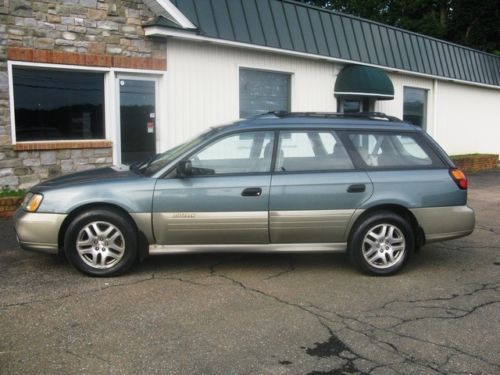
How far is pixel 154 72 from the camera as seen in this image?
10.1m

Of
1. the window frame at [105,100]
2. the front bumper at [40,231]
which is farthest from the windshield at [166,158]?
the window frame at [105,100]

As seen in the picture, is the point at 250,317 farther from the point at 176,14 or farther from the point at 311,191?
the point at 176,14

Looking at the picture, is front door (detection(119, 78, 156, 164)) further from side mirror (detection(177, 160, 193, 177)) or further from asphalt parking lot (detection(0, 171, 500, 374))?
side mirror (detection(177, 160, 193, 177))

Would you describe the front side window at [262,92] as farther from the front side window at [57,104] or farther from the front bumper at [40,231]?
the front bumper at [40,231]

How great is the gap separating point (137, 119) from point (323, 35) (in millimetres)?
5684

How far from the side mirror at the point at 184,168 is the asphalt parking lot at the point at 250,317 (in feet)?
3.47

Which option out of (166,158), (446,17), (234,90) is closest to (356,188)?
(166,158)

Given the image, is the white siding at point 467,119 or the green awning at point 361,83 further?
the white siding at point 467,119

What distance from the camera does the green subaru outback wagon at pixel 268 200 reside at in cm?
525

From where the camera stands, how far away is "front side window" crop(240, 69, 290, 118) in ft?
39.3

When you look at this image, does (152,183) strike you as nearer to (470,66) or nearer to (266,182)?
Answer: (266,182)

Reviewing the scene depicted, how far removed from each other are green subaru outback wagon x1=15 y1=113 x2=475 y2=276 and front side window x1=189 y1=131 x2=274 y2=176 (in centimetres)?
1

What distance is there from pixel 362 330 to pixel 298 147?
7.02 ft

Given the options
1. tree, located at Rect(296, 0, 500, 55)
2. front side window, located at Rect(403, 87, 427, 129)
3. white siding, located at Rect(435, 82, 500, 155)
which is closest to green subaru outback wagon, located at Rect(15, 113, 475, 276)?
front side window, located at Rect(403, 87, 427, 129)
